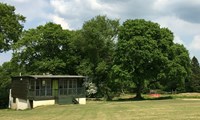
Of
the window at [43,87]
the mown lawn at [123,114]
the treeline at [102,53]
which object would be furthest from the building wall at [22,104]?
the mown lawn at [123,114]

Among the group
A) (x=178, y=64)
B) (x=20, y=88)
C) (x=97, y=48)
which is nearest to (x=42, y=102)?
(x=20, y=88)

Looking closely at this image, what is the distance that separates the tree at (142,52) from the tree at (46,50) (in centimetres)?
1276

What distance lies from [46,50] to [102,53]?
34.7 feet

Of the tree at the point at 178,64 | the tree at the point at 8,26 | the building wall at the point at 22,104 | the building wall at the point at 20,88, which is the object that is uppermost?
the tree at the point at 8,26

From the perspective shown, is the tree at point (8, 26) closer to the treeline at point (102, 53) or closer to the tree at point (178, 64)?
the treeline at point (102, 53)

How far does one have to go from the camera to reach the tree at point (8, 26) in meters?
54.3

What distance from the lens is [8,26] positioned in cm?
5425

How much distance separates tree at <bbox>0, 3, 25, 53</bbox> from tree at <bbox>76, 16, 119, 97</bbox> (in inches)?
415

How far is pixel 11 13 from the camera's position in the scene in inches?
2231

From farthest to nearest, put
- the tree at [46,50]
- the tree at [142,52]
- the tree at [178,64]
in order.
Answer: the tree at [46,50] → the tree at [178,64] → the tree at [142,52]

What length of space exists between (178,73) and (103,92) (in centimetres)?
1371

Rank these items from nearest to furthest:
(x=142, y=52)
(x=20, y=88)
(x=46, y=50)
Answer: (x=20, y=88)
(x=142, y=52)
(x=46, y=50)

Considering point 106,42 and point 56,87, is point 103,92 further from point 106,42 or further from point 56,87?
point 56,87

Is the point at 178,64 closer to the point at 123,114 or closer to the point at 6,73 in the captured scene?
the point at 123,114
